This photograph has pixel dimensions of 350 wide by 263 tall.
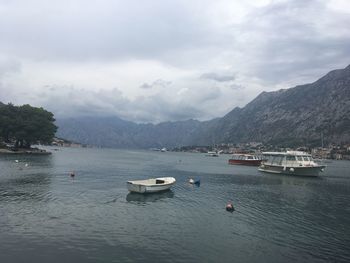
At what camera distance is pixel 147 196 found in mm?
56062

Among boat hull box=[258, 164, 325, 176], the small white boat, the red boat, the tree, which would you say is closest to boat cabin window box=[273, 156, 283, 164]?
boat hull box=[258, 164, 325, 176]

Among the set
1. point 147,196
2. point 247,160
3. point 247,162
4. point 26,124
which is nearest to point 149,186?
point 147,196

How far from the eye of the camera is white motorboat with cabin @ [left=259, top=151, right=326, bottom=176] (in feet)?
322

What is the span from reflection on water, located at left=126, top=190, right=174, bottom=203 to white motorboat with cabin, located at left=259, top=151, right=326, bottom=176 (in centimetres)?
5350

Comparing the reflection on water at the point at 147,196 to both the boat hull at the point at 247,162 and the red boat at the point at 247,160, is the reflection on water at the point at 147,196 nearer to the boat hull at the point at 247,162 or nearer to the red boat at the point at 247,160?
the boat hull at the point at 247,162

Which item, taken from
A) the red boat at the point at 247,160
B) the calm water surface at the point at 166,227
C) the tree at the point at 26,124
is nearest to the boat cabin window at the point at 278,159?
the red boat at the point at 247,160

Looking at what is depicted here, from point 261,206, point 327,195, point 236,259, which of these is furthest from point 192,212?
point 327,195

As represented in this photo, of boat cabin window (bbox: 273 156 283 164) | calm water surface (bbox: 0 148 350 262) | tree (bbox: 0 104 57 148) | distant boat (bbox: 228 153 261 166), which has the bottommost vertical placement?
calm water surface (bbox: 0 148 350 262)

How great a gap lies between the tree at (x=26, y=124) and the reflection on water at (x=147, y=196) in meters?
120

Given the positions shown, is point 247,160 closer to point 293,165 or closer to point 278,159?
point 278,159

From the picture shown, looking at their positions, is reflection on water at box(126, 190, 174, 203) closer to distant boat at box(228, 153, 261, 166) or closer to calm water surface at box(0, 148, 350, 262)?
calm water surface at box(0, 148, 350, 262)

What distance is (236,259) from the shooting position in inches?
1042

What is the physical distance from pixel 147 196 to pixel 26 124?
123900mm

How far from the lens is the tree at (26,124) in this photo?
15938cm
